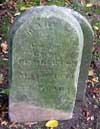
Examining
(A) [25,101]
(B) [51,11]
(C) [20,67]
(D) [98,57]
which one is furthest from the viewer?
(D) [98,57]

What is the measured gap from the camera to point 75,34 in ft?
10.8

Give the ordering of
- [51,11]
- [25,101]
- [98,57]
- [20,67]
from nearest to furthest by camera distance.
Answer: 1. [51,11]
2. [20,67]
3. [25,101]
4. [98,57]

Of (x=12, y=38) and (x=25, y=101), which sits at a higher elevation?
(x=12, y=38)

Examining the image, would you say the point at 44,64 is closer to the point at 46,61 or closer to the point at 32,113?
the point at 46,61

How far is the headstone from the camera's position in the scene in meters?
3.26

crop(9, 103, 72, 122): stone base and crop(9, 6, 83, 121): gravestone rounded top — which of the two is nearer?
crop(9, 6, 83, 121): gravestone rounded top

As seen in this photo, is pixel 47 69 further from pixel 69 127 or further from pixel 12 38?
pixel 69 127

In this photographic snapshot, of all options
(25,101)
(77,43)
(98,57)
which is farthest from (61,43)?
(98,57)

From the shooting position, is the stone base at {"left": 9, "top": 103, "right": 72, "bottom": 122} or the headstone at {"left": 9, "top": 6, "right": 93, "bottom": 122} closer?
the headstone at {"left": 9, "top": 6, "right": 93, "bottom": 122}

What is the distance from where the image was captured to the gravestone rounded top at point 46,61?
10.7 feet

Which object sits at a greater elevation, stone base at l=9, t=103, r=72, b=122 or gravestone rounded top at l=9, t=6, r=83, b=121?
gravestone rounded top at l=9, t=6, r=83, b=121

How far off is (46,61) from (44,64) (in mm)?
35

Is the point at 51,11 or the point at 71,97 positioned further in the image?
the point at 71,97

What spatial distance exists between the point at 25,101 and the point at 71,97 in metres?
0.42
